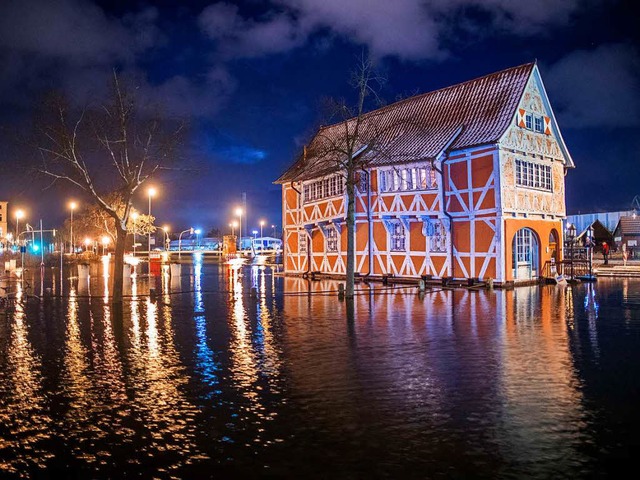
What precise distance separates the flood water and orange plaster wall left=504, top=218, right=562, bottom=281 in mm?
11732

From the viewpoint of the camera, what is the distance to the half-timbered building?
30.8 meters

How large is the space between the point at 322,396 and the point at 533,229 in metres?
26.8

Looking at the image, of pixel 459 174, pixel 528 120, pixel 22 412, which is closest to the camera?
pixel 22 412

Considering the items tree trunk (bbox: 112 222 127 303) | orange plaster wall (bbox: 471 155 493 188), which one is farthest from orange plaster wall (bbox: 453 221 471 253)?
tree trunk (bbox: 112 222 127 303)

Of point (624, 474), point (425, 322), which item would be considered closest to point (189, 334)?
point (425, 322)

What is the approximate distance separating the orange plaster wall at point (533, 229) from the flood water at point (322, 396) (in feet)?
38.5

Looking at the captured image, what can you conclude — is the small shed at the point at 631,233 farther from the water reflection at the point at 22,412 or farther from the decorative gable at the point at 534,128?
the water reflection at the point at 22,412

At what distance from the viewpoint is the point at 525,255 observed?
3303cm

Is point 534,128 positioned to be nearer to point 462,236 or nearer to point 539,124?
point 539,124

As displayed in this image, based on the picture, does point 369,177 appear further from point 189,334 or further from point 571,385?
point 571,385

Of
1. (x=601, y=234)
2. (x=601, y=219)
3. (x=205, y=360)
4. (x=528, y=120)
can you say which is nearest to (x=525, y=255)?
(x=528, y=120)

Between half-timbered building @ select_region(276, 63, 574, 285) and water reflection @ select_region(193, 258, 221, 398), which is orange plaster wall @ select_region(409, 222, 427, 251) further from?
water reflection @ select_region(193, 258, 221, 398)

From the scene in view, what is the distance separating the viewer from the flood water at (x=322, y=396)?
6.42 meters

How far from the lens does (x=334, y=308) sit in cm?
2139
